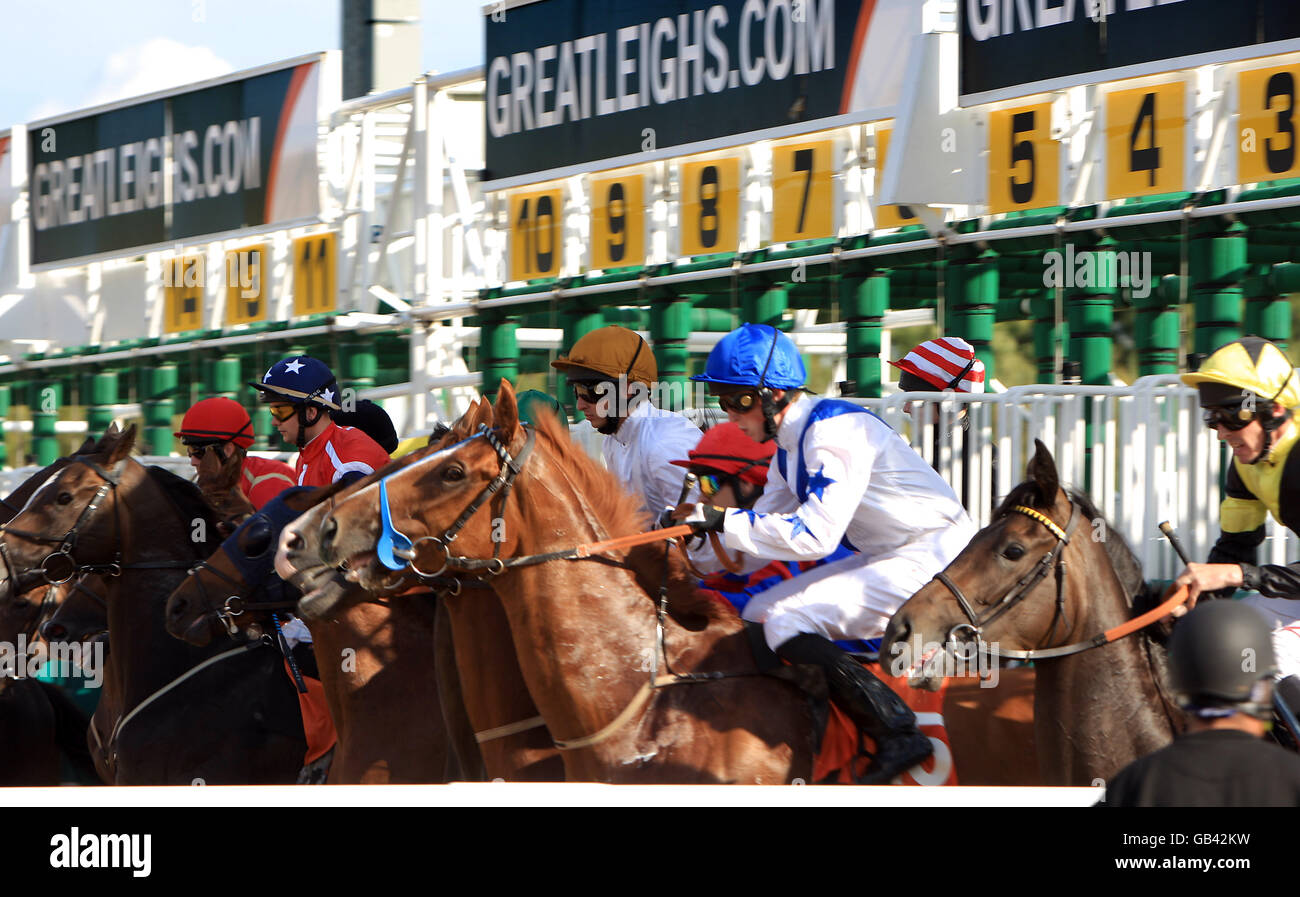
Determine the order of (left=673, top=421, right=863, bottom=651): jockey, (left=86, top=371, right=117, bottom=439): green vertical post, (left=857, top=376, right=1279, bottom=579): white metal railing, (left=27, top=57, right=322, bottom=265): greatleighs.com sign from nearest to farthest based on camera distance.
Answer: (left=673, top=421, right=863, bottom=651): jockey → (left=857, top=376, right=1279, bottom=579): white metal railing → (left=27, top=57, right=322, bottom=265): greatleighs.com sign → (left=86, top=371, right=117, bottom=439): green vertical post

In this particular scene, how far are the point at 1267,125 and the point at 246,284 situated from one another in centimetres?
886

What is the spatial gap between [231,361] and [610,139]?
5.36 m

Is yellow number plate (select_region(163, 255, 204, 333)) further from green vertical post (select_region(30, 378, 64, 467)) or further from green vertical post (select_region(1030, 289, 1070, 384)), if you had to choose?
green vertical post (select_region(1030, 289, 1070, 384))

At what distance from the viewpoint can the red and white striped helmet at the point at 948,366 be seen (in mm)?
7168

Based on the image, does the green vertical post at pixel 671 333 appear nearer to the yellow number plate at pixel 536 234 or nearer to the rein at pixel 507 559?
the yellow number plate at pixel 536 234

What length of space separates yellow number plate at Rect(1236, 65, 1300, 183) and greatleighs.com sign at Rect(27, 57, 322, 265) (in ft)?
24.2

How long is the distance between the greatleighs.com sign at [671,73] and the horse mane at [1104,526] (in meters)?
4.56

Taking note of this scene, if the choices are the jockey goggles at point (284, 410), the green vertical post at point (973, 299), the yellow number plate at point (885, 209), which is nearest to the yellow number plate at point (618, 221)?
the yellow number plate at point (885, 209)

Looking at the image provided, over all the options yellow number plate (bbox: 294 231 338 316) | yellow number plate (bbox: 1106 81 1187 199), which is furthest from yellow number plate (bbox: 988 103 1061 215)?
yellow number plate (bbox: 294 231 338 316)

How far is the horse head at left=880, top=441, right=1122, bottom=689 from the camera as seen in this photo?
430 centimetres

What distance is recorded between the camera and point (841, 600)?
4672 mm
